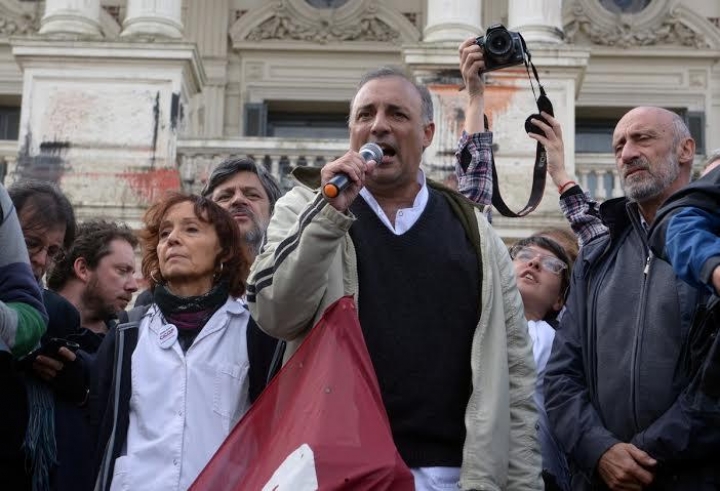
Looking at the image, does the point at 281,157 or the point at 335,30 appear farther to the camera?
the point at 335,30

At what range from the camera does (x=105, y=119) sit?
12367 millimetres

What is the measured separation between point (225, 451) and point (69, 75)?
30.2 ft

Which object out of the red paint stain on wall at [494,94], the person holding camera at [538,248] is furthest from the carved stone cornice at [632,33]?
the person holding camera at [538,248]

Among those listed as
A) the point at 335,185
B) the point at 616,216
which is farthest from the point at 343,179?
the point at 616,216

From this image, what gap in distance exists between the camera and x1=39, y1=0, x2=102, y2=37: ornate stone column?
1311 cm

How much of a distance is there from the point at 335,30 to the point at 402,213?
12.8 meters

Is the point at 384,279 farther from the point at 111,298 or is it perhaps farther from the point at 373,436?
the point at 111,298

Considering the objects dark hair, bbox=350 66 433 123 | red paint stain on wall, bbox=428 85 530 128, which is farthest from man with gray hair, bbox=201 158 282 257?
red paint stain on wall, bbox=428 85 530 128

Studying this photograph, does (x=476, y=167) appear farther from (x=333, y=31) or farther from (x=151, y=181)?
(x=333, y=31)

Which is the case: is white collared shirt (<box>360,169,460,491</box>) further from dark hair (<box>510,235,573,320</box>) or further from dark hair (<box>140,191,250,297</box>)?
dark hair (<box>510,235,573,320</box>)

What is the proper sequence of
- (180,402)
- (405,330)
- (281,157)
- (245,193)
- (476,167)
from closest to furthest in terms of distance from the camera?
(405,330), (180,402), (476,167), (245,193), (281,157)

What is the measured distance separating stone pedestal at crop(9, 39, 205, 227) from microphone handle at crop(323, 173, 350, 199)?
8.33m

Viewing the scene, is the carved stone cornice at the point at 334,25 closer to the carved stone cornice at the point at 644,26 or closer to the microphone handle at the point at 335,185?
the carved stone cornice at the point at 644,26

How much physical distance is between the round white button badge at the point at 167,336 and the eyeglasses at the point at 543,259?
1.77 m
